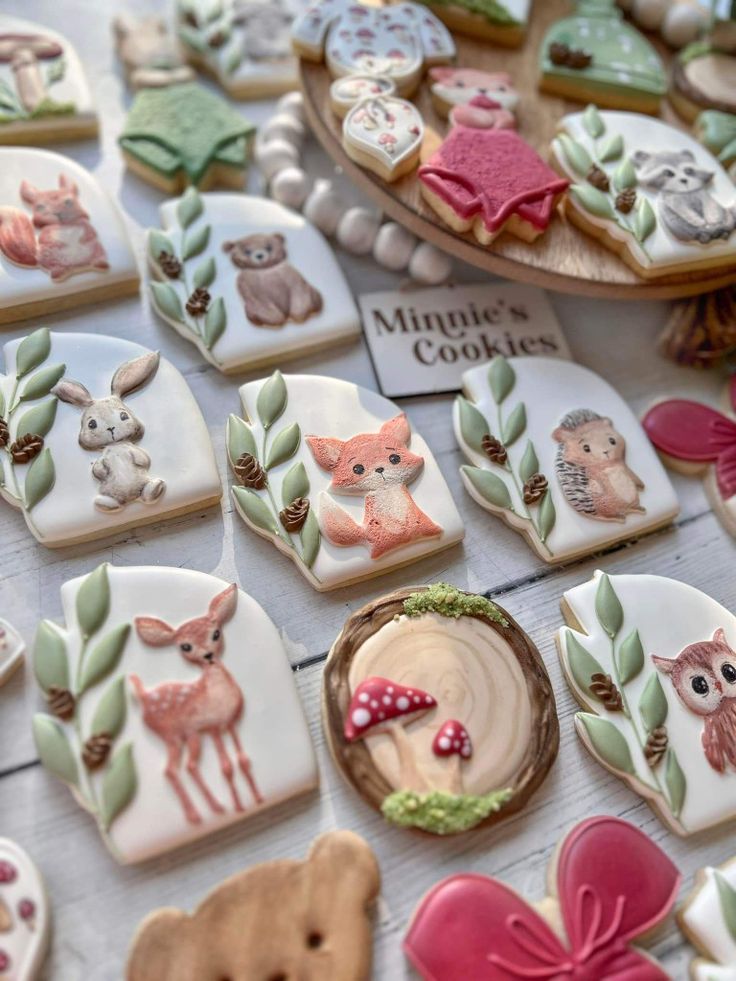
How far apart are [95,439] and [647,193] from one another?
908 millimetres

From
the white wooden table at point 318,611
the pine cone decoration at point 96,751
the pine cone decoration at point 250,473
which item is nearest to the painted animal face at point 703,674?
the white wooden table at point 318,611

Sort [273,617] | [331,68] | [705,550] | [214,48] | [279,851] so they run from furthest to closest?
1. [214,48]
2. [331,68]
3. [705,550]
4. [273,617]
5. [279,851]

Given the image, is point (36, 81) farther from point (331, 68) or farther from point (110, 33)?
point (331, 68)

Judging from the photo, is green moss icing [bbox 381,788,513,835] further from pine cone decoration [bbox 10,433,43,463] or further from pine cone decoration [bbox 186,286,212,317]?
pine cone decoration [bbox 186,286,212,317]

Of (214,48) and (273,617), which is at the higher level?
(214,48)

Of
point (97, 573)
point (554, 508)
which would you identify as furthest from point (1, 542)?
point (554, 508)

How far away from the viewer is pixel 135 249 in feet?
4.63

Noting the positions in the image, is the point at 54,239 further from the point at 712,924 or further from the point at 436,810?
the point at 712,924

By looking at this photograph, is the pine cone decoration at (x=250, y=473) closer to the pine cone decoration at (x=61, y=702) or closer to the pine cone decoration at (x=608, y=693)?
the pine cone decoration at (x=61, y=702)

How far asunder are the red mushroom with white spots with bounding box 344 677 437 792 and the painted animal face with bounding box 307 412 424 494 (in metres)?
0.27

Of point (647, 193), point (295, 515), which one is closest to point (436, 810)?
point (295, 515)

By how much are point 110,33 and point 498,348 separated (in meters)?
1.03

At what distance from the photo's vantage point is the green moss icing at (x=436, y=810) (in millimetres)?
938

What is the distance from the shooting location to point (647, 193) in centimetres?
132
